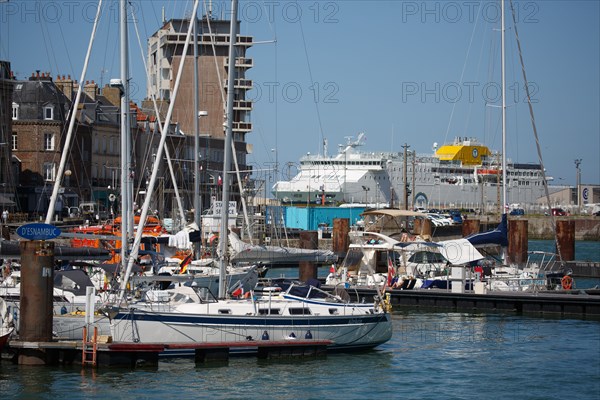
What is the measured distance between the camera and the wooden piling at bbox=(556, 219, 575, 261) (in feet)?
202

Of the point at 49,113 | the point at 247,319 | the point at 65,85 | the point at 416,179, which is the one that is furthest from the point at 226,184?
the point at 416,179

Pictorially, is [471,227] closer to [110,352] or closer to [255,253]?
[255,253]

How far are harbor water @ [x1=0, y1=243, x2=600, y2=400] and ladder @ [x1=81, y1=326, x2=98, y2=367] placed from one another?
354mm

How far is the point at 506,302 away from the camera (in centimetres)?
4253

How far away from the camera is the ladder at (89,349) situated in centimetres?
2817

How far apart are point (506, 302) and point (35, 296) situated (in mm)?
21542

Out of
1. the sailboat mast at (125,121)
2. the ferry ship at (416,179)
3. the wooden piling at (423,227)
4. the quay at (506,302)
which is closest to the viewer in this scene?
the sailboat mast at (125,121)

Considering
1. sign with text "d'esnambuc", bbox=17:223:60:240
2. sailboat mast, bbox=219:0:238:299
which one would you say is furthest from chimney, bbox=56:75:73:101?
sign with text "d'esnambuc", bbox=17:223:60:240

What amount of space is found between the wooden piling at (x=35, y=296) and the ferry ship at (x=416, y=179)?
9590 cm

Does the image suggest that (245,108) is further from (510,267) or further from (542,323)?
(542,323)

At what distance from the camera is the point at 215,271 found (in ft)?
124

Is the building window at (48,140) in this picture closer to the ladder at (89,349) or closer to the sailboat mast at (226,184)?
the sailboat mast at (226,184)

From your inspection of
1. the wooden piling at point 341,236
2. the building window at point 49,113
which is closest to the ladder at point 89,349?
the wooden piling at point 341,236

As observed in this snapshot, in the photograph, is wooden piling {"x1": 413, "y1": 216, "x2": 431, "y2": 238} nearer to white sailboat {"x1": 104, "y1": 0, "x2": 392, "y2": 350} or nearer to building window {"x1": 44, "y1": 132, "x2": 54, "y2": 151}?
white sailboat {"x1": 104, "y1": 0, "x2": 392, "y2": 350}
